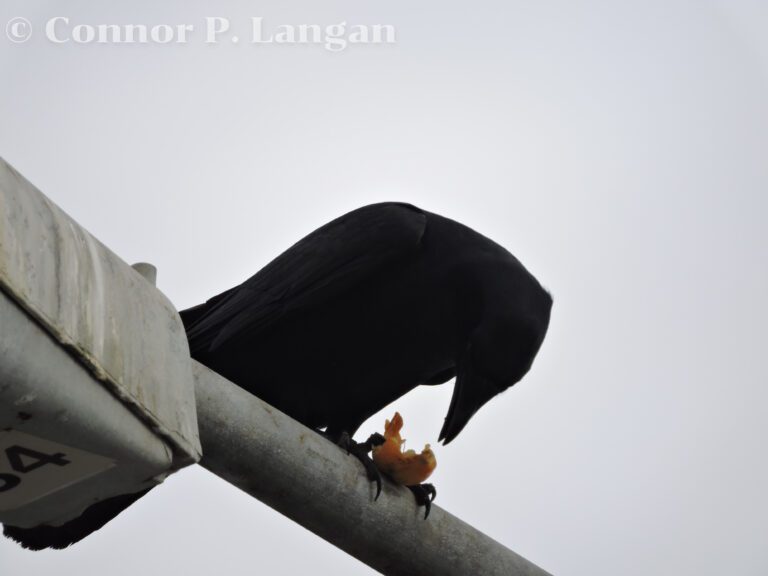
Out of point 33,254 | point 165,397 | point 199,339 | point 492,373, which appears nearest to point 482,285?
point 492,373

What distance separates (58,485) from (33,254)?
0.50 meters

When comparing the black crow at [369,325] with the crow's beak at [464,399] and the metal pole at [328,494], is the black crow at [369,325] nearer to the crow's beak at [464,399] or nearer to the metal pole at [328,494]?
the crow's beak at [464,399]

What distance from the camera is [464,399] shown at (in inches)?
205

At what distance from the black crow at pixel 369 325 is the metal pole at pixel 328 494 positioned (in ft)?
4.39

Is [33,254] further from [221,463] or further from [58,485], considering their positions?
[221,463]

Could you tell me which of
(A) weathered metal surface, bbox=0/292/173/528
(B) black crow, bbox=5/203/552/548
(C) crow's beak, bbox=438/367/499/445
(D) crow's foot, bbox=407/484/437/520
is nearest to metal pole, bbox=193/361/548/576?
(D) crow's foot, bbox=407/484/437/520

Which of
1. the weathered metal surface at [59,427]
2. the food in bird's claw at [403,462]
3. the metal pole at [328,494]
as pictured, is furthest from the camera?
the food in bird's claw at [403,462]

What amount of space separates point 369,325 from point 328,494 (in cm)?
195

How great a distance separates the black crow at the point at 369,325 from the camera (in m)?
5.18

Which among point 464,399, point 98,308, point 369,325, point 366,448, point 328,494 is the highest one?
point 98,308

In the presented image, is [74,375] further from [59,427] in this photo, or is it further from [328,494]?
[328,494]

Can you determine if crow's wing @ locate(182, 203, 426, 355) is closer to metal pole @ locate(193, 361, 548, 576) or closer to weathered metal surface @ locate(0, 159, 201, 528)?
metal pole @ locate(193, 361, 548, 576)

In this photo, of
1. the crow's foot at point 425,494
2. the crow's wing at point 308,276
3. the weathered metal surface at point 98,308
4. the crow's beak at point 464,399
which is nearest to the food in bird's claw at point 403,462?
the crow's foot at point 425,494

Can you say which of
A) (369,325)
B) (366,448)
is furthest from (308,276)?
(366,448)
